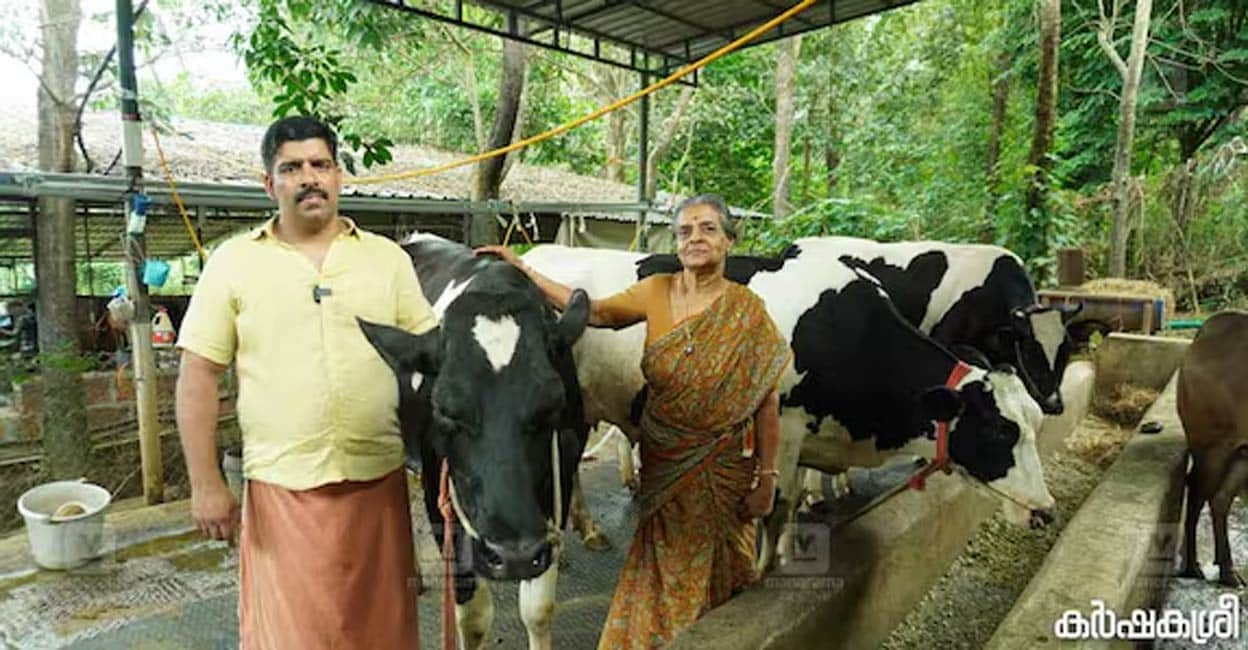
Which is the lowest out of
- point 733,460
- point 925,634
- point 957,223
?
point 925,634

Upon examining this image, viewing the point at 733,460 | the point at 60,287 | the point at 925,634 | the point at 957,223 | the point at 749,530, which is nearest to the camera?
the point at 733,460

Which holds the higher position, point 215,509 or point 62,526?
point 215,509

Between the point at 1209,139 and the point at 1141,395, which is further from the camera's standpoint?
the point at 1209,139

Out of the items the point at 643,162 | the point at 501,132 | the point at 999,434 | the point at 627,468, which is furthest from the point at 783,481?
the point at 643,162

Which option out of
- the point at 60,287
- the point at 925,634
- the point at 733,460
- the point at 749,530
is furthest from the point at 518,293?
the point at 60,287

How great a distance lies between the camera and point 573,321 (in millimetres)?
2270

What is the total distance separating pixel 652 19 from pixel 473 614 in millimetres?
4867

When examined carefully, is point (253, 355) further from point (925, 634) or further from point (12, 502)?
point (12, 502)

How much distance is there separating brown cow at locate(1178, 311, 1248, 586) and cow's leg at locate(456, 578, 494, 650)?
3.78 meters

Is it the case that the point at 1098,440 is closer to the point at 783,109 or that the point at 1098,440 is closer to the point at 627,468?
the point at 627,468

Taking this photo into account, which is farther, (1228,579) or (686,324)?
(1228,579)

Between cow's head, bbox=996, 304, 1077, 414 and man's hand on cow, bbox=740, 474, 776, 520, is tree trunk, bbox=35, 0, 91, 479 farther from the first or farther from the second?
cow's head, bbox=996, 304, 1077, 414

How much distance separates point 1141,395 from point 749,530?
19.7 feet

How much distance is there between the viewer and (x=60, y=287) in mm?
5230
